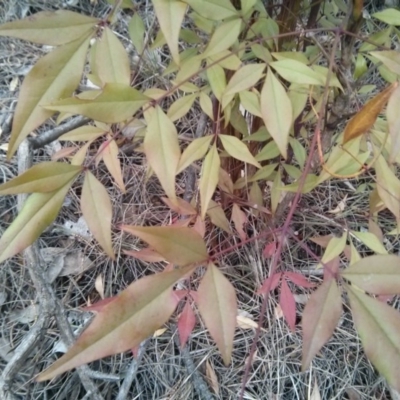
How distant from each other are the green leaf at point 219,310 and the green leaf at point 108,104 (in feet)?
0.57

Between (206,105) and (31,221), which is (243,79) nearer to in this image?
(206,105)

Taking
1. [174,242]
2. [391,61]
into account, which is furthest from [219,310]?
[391,61]

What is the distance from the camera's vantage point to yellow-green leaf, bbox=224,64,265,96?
0.51m

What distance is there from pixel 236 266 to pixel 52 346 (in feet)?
1.34

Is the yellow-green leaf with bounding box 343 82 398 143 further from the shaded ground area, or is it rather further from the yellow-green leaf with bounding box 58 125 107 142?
the shaded ground area

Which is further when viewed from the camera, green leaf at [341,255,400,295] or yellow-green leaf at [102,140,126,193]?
yellow-green leaf at [102,140,126,193]

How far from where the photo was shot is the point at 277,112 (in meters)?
0.46

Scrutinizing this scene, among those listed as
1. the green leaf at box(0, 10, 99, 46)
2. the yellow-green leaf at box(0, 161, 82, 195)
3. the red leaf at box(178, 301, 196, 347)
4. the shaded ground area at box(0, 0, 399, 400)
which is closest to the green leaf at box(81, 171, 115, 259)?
the yellow-green leaf at box(0, 161, 82, 195)

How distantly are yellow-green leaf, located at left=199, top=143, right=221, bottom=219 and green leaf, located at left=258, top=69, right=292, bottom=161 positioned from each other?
0.12m

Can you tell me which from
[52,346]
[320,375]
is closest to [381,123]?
→ [320,375]

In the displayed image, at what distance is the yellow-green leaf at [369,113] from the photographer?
38 centimetres

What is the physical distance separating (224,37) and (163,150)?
0.15 m

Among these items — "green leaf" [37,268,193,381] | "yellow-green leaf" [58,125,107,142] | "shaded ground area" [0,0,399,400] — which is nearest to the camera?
"green leaf" [37,268,193,381]

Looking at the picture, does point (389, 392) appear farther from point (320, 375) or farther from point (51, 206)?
point (51, 206)
